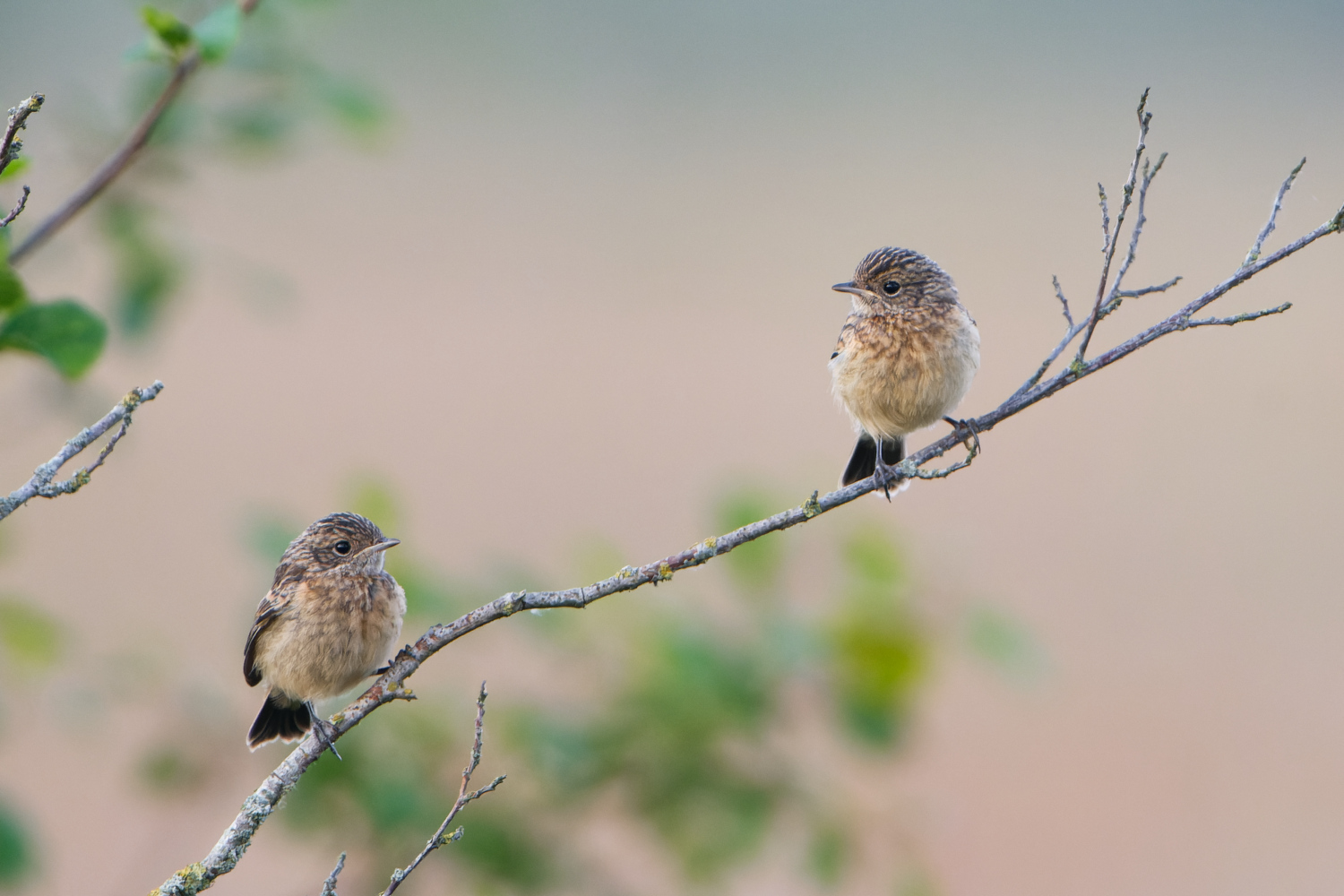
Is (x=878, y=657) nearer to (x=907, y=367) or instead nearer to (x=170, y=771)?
(x=907, y=367)

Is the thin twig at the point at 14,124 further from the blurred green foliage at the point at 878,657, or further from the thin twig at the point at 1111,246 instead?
the blurred green foliage at the point at 878,657

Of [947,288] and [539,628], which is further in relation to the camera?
[947,288]

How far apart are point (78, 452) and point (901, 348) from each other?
3.39 meters

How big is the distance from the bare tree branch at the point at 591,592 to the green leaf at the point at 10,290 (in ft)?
2.46

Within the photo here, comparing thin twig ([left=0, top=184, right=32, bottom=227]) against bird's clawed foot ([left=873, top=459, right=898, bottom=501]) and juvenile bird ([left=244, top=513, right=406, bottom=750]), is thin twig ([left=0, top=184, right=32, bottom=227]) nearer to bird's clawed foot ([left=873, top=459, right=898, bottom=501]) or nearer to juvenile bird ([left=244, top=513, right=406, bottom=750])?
juvenile bird ([left=244, top=513, right=406, bottom=750])

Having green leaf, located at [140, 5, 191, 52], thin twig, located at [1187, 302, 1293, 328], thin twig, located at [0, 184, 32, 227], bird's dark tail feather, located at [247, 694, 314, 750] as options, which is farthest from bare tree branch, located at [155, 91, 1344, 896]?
bird's dark tail feather, located at [247, 694, 314, 750]

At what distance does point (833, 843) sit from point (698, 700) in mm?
756

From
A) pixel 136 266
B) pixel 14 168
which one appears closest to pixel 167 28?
pixel 14 168

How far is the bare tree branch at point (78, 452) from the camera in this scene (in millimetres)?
1630

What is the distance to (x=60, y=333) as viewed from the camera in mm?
1527

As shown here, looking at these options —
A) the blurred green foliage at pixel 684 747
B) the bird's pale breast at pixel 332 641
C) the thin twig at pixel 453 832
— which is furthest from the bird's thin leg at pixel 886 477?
the bird's pale breast at pixel 332 641

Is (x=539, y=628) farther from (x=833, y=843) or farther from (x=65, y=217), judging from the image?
(x=65, y=217)

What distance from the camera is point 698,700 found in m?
4.17

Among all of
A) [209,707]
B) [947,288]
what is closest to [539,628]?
[209,707]
